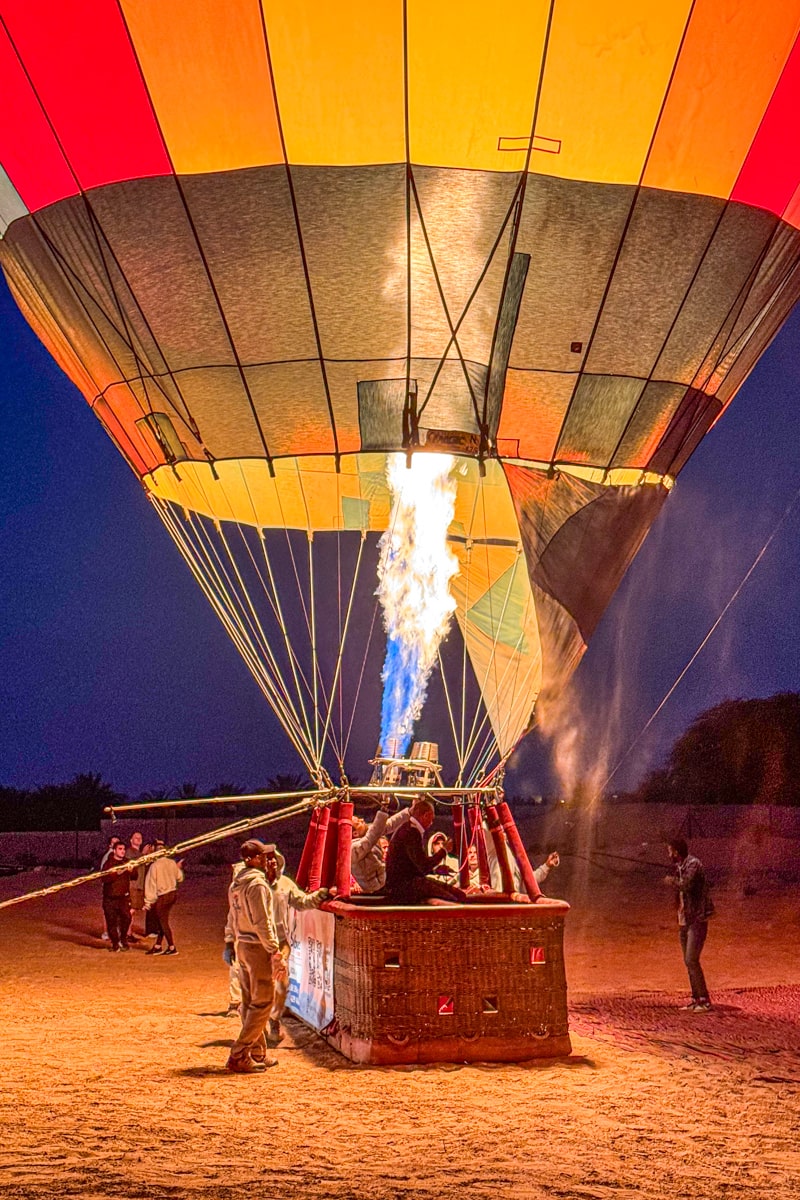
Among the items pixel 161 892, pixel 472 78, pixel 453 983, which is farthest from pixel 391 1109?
pixel 161 892

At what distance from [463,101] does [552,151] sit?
0.58m

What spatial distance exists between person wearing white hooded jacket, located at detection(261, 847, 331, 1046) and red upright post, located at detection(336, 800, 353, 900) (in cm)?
14

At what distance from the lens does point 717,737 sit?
4031 cm

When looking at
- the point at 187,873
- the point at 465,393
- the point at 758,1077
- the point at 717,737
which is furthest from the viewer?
the point at 717,737

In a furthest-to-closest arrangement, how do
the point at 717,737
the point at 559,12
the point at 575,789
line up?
1. the point at 717,737
2. the point at 575,789
3. the point at 559,12

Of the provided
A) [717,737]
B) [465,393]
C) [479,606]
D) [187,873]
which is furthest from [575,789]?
[465,393]

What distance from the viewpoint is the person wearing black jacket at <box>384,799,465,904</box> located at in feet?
20.8

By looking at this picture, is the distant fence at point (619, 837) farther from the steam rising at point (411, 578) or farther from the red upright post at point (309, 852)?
the red upright post at point (309, 852)

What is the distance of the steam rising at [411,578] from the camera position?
959 centimetres

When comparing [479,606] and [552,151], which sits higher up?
[552,151]

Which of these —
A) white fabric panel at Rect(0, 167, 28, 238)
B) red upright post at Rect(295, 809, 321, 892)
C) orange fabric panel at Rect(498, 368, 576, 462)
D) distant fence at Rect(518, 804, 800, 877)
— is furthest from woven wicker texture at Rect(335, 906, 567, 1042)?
distant fence at Rect(518, 804, 800, 877)

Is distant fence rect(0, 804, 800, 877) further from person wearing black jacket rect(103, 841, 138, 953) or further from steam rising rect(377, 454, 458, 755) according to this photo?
steam rising rect(377, 454, 458, 755)

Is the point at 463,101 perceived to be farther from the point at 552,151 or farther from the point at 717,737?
the point at 717,737

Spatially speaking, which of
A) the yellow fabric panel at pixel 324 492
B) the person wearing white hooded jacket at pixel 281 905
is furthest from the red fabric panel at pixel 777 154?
the person wearing white hooded jacket at pixel 281 905
